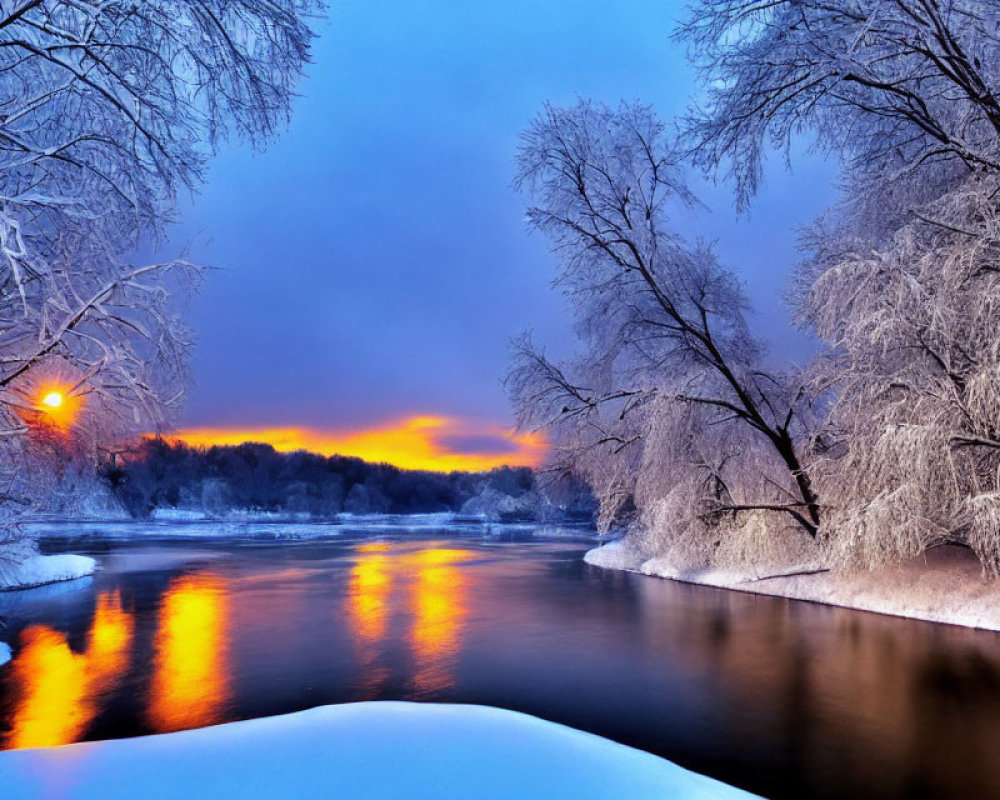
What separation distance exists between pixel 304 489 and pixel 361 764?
324 ft

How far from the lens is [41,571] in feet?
54.9

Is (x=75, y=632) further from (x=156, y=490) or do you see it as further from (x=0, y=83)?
(x=156, y=490)

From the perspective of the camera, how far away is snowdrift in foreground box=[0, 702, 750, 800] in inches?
139

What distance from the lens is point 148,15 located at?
187 inches

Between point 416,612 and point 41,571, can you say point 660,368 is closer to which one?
point 416,612

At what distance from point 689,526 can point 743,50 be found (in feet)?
34.0

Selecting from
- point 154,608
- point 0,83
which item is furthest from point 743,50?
point 154,608

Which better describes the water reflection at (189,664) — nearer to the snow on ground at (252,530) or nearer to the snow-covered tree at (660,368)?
the snow-covered tree at (660,368)

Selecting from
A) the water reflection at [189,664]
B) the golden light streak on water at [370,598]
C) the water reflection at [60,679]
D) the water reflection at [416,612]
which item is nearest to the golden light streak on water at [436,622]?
the water reflection at [416,612]

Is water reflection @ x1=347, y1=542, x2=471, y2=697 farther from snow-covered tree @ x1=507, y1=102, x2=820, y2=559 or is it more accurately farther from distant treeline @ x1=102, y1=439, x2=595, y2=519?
distant treeline @ x1=102, y1=439, x2=595, y2=519

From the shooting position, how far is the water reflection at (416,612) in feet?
23.7

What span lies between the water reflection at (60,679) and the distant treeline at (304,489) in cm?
5851

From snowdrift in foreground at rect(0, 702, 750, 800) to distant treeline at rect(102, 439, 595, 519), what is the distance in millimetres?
62946

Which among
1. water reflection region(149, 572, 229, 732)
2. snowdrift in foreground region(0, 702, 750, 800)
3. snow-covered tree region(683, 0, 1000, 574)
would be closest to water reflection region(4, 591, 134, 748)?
water reflection region(149, 572, 229, 732)
